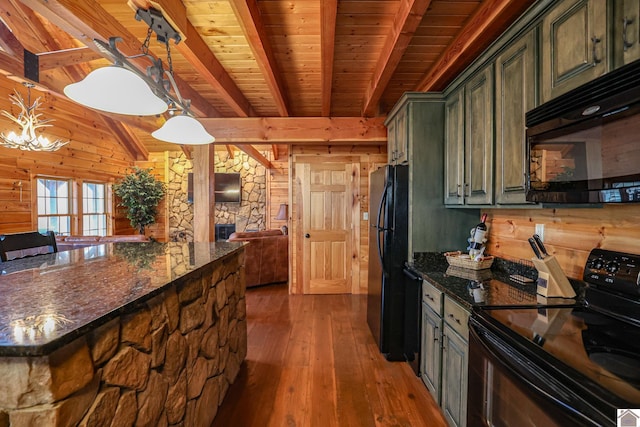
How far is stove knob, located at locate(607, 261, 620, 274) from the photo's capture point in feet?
3.98

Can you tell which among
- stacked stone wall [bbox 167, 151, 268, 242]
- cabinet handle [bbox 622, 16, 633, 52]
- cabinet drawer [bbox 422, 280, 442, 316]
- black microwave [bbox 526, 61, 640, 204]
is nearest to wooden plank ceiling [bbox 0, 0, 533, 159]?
cabinet handle [bbox 622, 16, 633, 52]

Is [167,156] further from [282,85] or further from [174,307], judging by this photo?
[174,307]

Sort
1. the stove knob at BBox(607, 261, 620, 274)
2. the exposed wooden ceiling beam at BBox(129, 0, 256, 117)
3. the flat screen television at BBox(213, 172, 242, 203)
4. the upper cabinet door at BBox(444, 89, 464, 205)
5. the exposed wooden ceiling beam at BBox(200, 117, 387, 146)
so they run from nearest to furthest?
the stove knob at BBox(607, 261, 620, 274)
the exposed wooden ceiling beam at BBox(129, 0, 256, 117)
the upper cabinet door at BBox(444, 89, 464, 205)
the exposed wooden ceiling beam at BBox(200, 117, 387, 146)
the flat screen television at BBox(213, 172, 242, 203)

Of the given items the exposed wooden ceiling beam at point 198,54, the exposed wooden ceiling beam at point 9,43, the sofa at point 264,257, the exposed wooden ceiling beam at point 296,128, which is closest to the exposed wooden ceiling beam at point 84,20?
the exposed wooden ceiling beam at point 198,54

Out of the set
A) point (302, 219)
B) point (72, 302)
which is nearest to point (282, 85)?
point (302, 219)

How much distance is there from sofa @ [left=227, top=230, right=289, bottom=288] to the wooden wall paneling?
334 centimetres

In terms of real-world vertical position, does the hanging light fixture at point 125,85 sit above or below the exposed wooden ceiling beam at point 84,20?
below

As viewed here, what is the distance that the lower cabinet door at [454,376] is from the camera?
1.45m

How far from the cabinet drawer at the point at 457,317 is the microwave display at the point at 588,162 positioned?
67 centimetres

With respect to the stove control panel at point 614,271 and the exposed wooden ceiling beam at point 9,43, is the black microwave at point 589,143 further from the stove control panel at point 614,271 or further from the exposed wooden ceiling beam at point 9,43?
the exposed wooden ceiling beam at point 9,43

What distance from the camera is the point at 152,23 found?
1473 mm

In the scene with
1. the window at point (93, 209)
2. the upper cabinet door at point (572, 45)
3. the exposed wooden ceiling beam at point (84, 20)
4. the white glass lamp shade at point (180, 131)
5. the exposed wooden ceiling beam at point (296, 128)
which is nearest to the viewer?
the upper cabinet door at point (572, 45)

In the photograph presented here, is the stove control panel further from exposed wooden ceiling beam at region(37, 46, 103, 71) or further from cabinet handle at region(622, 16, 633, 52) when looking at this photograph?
exposed wooden ceiling beam at region(37, 46, 103, 71)

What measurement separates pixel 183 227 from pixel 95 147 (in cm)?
272
